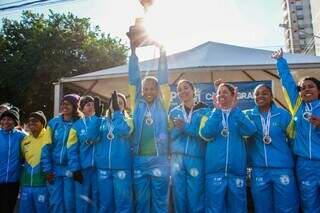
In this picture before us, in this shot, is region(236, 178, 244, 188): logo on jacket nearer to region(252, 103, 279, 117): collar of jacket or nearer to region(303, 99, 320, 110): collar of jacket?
region(252, 103, 279, 117): collar of jacket

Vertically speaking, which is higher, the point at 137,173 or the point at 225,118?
→ the point at 225,118

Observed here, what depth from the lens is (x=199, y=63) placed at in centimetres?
807

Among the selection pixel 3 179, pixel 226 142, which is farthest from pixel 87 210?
pixel 226 142

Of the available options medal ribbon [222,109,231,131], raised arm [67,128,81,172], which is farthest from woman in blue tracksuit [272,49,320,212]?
raised arm [67,128,81,172]

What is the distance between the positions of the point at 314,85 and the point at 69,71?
17.2 m

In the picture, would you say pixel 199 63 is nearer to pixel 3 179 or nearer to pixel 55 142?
pixel 55 142

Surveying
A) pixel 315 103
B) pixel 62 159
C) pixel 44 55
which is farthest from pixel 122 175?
pixel 44 55

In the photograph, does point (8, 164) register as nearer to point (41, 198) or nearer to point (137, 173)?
point (41, 198)

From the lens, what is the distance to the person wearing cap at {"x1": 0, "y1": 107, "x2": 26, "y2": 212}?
5230mm

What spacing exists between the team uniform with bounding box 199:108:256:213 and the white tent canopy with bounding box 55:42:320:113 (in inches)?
142

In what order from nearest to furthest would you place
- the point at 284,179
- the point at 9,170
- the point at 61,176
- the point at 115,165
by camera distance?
the point at 284,179 < the point at 115,165 < the point at 61,176 < the point at 9,170

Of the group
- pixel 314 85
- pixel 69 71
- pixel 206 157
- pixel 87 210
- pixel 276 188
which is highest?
pixel 69 71

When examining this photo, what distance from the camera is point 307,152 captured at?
13.7 feet

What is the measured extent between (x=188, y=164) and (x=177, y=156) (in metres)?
0.19
